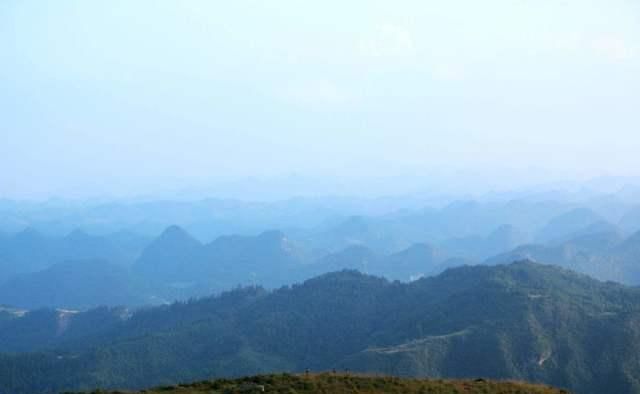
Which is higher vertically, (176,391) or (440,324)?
(176,391)

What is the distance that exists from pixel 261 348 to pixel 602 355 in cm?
9014

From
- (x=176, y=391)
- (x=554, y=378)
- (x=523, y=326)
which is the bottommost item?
(x=554, y=378)

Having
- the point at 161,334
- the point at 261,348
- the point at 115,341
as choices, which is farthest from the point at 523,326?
the point at 115,341

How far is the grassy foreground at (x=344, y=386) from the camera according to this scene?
4606 centimetres

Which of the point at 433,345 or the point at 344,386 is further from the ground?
the point at 344,386

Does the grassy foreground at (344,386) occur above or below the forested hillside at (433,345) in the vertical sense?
above

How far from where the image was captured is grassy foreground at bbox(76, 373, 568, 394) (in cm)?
4606

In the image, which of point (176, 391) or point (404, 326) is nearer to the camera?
point (176, 391)

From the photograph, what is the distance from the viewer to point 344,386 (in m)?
46.5

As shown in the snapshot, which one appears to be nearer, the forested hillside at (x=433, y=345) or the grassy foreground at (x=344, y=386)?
the grassy foreground at (x=344, y=386)

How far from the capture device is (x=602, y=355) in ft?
465

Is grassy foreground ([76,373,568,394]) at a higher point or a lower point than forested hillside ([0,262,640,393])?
higher

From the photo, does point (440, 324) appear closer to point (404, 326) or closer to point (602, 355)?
point (404, 326)

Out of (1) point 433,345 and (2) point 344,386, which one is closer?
(2) point 344,386
